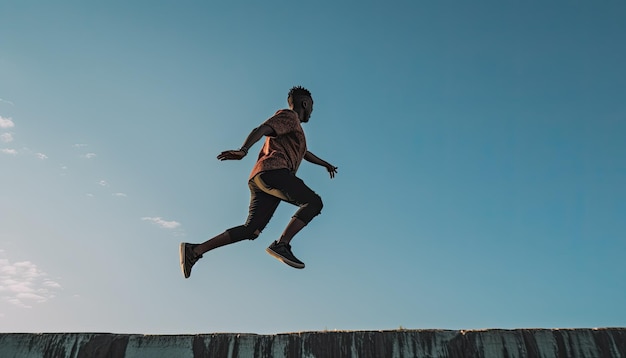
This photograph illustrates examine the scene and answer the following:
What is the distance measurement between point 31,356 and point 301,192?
9.32ft

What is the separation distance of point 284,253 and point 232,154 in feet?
3.46

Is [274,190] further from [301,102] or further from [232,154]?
[301,102]

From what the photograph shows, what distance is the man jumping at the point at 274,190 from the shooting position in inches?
187

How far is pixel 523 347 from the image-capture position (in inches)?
87.6

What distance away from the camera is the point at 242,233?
4.85 meters

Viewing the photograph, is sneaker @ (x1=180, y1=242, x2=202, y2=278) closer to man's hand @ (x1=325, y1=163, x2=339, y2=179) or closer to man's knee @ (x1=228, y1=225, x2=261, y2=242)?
man's knee @ (x1=228, y1=225, x2=261, y2=242)

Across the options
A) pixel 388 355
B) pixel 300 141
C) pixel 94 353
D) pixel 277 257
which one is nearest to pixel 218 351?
pixel 94 353

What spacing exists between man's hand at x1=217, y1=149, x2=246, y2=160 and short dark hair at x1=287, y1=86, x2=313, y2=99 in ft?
4.24

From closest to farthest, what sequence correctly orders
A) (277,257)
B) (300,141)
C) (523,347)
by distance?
(523,347) → (277,257) → (300,141)

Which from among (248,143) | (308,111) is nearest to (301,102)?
(308,111)

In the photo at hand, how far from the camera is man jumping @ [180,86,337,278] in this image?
15.6 feet

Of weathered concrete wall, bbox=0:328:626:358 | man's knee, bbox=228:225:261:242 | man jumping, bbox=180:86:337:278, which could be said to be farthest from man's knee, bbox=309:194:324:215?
weathered concrete wall, bbox=0:328:626:358

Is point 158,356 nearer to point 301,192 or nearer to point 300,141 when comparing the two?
point 301,192

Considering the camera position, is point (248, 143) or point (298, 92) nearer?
point (248, 143)
